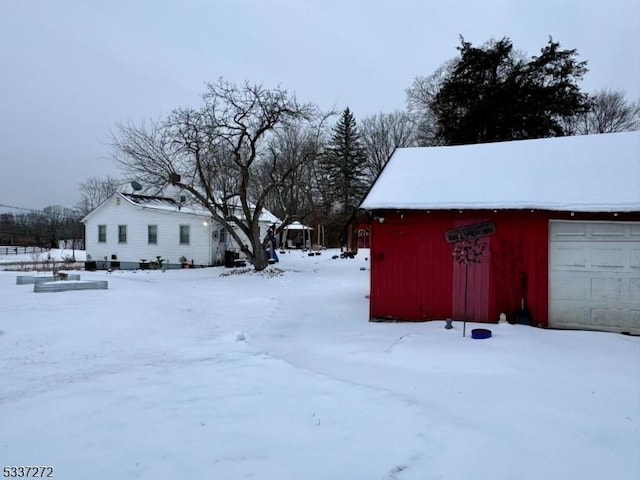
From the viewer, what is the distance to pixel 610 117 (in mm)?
29297

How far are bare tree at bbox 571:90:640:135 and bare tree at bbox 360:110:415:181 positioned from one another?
15944 mm

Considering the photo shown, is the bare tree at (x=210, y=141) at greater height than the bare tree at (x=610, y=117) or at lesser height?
lesser

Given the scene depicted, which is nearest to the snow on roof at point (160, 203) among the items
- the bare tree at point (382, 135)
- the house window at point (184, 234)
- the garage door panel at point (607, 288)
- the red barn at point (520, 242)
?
Result: the house window at point (184, 234)

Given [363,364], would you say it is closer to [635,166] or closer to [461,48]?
[635,166]

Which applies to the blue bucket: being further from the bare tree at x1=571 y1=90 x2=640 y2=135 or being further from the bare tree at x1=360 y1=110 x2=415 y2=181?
the bare tree at x1=360 y1=110 x2=415 y2=181

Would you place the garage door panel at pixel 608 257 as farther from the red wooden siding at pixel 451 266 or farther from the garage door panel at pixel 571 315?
the garage door panel at pixel 571 315

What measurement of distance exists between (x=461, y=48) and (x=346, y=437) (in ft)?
95.7

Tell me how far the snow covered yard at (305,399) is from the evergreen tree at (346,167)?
3403 cm

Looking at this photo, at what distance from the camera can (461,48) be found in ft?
89.0

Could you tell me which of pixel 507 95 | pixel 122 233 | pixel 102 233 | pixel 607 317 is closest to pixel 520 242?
pixel 607 317

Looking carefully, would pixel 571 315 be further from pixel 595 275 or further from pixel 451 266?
pixel 451 266

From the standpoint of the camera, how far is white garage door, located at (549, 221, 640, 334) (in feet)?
24.9

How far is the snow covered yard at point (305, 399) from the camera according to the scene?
308 centimetres

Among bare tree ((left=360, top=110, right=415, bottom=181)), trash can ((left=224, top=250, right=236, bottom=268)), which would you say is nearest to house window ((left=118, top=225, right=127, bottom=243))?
trash can ((left=224, top=250, right=236, bottom=268))
